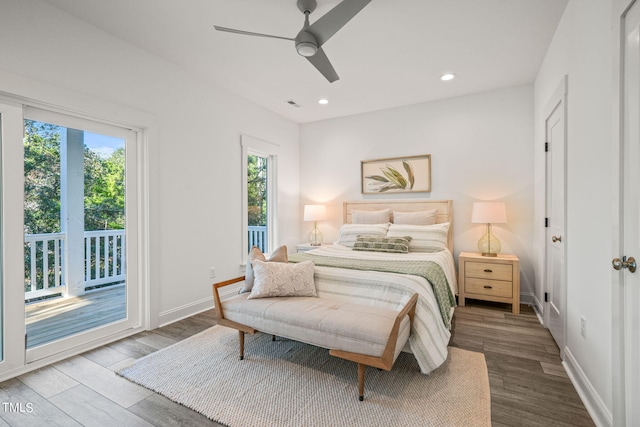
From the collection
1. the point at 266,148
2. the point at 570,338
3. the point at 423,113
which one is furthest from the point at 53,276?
the point at 423,113

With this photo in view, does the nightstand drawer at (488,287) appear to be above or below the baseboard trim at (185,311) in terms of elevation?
above

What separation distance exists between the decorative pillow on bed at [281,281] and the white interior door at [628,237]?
182cm

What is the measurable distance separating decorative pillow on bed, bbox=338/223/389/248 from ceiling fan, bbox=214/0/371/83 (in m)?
2.30

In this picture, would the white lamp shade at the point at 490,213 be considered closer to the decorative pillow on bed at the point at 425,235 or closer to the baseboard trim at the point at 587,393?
the decorative pillow on bed at the point at 425,235

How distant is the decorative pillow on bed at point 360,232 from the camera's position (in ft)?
13.2

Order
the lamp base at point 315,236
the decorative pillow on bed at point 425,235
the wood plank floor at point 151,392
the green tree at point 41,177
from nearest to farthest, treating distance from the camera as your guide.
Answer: the wood plank floor at point 151,392
the green tree at point 41,177
the decorative pillow on bed at point 425,235
the lamp base at point 315,236

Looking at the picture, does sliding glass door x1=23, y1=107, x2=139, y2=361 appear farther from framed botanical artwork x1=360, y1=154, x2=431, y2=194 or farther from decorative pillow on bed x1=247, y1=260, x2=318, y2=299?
framed botanical artwork x1=360, y1=154, x2=431, y2=194

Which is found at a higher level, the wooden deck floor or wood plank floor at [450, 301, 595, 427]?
the wooden deck floor

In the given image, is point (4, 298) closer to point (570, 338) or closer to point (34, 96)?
point (34, 96)

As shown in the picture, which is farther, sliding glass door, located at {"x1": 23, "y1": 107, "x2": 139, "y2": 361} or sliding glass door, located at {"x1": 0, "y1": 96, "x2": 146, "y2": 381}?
sliding glass door, located at {"x1": 23, "y1": 107, "x2": 139, "y2": 361}

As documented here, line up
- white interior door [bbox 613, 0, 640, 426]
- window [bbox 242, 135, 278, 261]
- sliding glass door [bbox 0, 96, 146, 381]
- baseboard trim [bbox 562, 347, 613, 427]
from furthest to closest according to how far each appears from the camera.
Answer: window [bbox 242, 135, 278, 261] < sliding glass door [bbox 0, 96, 146, 381] < baseboard trim [bbox 562, 347, 613, 427] < white interior door [bbox 613, 0, 640, 426]

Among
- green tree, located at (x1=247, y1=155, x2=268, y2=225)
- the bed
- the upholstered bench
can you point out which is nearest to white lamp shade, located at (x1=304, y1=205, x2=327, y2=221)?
green tree, located at (x1=247, y1=155, x2=268, y2=225)

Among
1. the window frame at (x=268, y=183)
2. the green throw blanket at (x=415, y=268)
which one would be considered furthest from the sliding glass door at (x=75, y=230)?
the green throw blanket at (x=415, y=268)

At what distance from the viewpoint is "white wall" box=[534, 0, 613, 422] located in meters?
1.60
